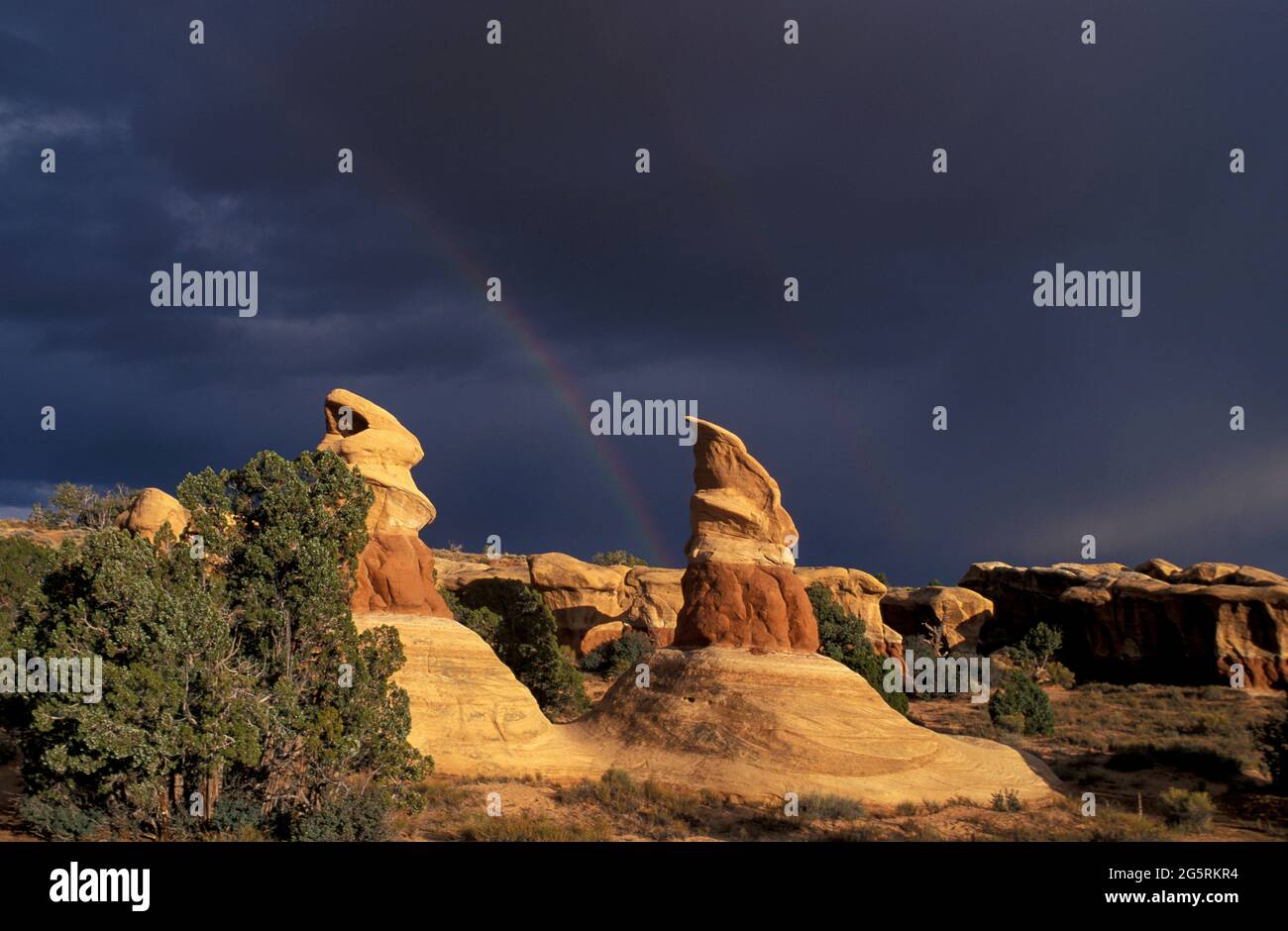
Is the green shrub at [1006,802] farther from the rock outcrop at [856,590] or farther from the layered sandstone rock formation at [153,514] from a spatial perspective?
the rock outcrop at [856,590]

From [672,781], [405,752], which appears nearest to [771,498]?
[672,781]

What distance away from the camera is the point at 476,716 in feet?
93.7

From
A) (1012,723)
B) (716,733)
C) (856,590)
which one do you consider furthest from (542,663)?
(856,590)

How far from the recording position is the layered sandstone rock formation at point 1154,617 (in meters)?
59.9

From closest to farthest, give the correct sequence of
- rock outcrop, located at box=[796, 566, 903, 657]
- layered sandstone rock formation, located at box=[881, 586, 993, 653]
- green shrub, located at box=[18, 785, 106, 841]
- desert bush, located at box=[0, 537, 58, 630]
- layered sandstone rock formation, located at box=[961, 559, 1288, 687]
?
green shrub, located at box=[18, 785, 106, 841], desert bush, located at box=[0, 537, 58, 630], layered sandstone rock formation, located at box=[961, 559, 1288, 687], rock outcrop, located at box=[796, 566, 903, 657], layered sandstone rock formation, located at box=[881, 586, 993, 653]

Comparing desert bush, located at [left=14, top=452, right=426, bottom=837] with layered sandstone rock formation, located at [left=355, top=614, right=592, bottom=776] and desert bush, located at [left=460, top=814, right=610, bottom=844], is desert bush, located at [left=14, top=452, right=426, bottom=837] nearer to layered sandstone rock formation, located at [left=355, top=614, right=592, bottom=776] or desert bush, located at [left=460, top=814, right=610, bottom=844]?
desert bush, located at [left=460, top=814, right=610, bottom=844]

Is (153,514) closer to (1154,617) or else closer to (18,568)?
(18,568)

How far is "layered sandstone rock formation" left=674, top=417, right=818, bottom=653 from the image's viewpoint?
31625 millimetres

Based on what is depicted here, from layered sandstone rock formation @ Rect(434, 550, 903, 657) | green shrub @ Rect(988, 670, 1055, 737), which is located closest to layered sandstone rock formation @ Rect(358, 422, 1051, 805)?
green shrub @ Rect(988, 670, 1055, 737)

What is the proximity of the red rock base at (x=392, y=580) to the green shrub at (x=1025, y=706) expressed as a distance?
88.7 feet

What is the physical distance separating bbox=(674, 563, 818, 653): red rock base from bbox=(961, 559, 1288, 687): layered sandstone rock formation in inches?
1670

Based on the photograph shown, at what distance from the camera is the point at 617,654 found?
59.9m
